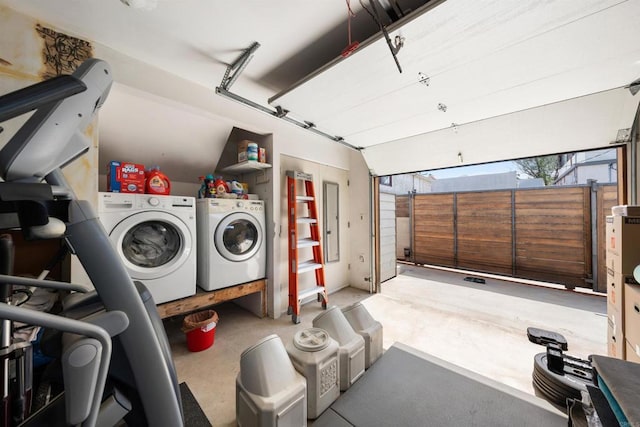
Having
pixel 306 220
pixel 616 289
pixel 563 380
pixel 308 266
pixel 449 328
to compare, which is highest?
pixel 306 220

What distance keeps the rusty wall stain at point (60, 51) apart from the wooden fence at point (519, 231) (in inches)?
209

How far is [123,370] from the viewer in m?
0.70

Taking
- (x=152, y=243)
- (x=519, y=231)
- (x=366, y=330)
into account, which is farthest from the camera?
(x=519, y=231)

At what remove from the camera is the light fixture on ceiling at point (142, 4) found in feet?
3.90

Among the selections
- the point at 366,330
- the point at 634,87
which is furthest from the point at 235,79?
the point at 634,87

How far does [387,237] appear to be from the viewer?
156 inches

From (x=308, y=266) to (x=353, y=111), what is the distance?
5.65ft

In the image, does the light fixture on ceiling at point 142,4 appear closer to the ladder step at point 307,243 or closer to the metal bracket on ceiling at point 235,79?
the metal bracket on ceiling at point 235,79

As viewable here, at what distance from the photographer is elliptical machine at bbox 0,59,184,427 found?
20.6 inches

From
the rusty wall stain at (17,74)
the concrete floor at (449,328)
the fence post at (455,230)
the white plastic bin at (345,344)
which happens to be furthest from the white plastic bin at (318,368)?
the fence post at (455,230)

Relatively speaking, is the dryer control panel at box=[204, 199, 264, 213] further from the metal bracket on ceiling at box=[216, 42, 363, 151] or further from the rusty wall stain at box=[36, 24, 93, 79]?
the rusty wall stain at box=[36, 24, 93, 79]

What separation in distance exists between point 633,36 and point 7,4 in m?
3.41

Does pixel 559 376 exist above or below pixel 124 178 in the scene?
below

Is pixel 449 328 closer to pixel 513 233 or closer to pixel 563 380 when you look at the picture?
pixel 563 380
